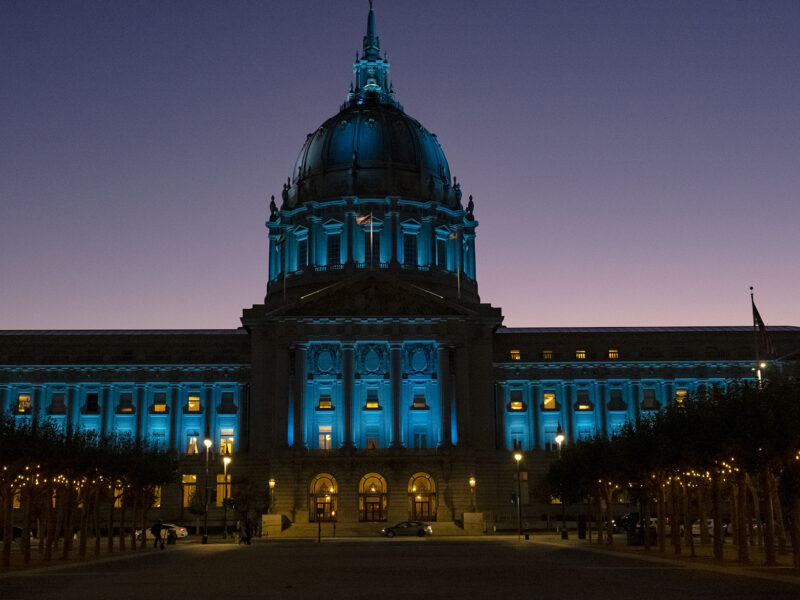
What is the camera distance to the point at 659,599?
2853 centimetres

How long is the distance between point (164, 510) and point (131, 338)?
2142cm

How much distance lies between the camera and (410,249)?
135250 mm

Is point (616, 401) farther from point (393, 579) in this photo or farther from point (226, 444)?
point (393, 579)

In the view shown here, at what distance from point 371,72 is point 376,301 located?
171 ft

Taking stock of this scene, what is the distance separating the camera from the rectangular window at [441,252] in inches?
5359

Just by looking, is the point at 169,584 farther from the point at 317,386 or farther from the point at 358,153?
the point at 358,153

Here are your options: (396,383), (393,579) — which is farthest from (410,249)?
(393,579)

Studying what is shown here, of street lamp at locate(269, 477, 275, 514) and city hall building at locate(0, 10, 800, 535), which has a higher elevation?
city hall building at locate(0, 10, 800, 535)

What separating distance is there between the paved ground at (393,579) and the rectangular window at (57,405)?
226ft

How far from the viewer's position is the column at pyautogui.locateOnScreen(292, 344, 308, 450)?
109688 millimetres

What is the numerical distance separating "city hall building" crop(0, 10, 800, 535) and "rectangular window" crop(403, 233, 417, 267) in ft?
1.20

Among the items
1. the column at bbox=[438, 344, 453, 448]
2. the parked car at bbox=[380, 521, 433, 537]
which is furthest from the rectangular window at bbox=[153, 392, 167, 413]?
the parked car at bbox=[380, 521, 433, 537]

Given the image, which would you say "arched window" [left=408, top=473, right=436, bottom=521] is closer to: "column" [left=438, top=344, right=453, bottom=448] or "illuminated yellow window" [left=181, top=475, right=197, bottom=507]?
"column" [left=438, top=344, right=453, bottom=448]

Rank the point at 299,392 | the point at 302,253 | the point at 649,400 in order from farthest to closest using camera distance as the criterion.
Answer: the point at 302,253 → the point at 649,400 → the point at 299,392
